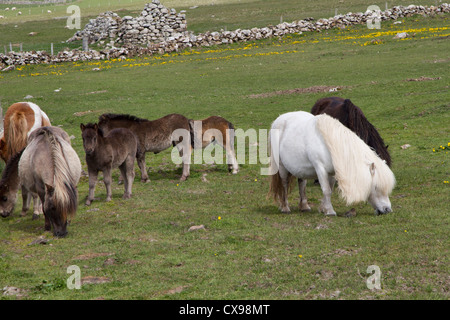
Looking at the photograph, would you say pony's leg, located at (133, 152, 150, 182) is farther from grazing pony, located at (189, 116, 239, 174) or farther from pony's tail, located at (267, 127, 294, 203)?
pony's tail, located at (267, 127, 294, 203)

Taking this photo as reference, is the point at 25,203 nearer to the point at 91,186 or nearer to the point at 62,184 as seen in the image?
the point at 91,186

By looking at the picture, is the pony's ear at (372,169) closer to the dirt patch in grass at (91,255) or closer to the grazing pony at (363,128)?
the grazing pony at (363,128)

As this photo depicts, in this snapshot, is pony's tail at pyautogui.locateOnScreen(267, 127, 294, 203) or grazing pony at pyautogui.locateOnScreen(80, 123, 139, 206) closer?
pony's tail at pyautogui.locateOnScreen(267, 127, 294, 203)

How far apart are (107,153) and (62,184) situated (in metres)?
2.79

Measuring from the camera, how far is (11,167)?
10.9 metres

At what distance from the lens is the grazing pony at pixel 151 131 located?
47.1 ft

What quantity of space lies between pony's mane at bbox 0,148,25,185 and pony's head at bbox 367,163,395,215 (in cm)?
640

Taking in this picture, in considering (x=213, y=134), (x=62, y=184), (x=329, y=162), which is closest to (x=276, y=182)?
(x=329, y=162)

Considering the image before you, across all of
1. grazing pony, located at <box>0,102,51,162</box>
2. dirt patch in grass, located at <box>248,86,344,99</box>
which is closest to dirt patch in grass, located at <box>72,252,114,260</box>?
grazing pony, located at <box>0,102,51,162</box>

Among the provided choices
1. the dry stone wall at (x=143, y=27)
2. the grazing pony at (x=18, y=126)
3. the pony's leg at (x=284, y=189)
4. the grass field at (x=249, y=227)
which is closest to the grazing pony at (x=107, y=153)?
the grass field at (x=249, y=227)

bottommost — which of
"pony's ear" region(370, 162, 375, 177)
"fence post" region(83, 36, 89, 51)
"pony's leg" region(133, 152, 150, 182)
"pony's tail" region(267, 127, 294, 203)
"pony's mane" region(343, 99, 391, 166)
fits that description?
"pony's leg" region(133, 152, 150, 182)

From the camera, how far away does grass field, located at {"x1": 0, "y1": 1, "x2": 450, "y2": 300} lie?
6770 millimetres

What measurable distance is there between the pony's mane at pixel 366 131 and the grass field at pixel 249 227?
934mm

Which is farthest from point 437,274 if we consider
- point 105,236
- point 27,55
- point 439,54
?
point 27,55
